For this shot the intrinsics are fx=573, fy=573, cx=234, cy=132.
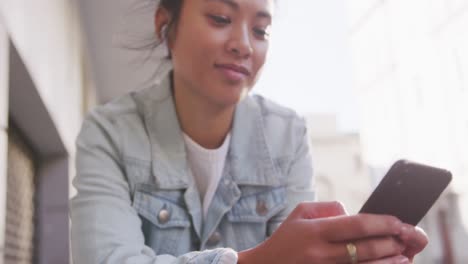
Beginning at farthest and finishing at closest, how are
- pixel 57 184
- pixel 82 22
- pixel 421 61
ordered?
pixel 421 61 < pixel 82 22 < pixel 57 184

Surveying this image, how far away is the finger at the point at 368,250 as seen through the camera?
515 millimetres

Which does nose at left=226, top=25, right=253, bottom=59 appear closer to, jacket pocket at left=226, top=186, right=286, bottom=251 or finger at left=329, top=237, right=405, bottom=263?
jacket pocket at left=226, top=186, right=286, bottom=251

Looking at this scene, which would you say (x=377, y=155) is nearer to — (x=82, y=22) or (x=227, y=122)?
(x=82, y=22)

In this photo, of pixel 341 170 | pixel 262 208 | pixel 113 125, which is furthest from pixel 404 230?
pixel 341 170

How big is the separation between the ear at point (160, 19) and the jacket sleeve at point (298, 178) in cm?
25

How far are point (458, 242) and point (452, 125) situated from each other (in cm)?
171

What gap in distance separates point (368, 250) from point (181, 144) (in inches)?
14.7

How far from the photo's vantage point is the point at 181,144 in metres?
0.82

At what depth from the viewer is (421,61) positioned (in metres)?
7.11

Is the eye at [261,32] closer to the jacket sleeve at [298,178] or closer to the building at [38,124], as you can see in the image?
the jacket sleeve at [298,178]

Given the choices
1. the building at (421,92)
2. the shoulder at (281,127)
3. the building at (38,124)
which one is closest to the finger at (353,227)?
the shoulder at (281,127)

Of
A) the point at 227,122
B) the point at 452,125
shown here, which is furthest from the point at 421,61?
the point at 227,122

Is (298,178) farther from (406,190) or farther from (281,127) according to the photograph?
(406,190)

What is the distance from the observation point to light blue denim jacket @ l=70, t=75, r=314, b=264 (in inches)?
27.9
